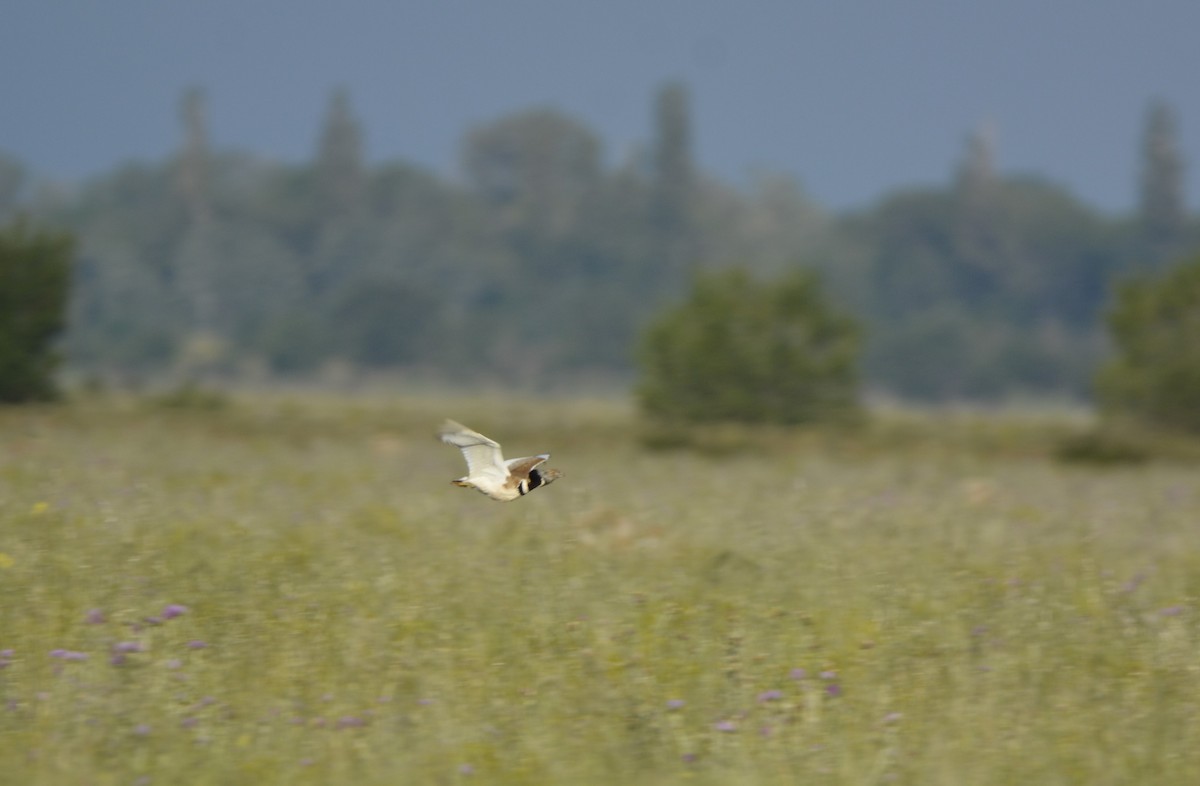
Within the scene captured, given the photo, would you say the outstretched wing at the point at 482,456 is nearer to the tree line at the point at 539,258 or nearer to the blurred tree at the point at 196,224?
the tree line at the point at 539,258

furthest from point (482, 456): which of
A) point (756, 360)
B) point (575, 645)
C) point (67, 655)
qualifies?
point (756, 360)

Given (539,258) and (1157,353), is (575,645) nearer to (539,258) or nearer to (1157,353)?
(1157,353)

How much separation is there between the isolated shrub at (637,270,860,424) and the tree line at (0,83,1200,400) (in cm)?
7849

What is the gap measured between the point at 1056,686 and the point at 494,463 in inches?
110

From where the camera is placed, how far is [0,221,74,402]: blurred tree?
101 feet

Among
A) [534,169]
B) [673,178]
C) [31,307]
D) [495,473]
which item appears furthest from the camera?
[534,169]

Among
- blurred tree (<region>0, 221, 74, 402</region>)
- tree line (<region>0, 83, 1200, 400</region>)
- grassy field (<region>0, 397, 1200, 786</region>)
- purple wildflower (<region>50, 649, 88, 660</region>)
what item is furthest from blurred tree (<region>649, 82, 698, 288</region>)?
purple wildflower (<region>50, 649, 88, 660</region>)

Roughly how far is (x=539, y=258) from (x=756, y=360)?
111036 millimetres

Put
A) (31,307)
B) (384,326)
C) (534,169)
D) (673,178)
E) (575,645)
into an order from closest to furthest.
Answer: (575,645) → (31,307) → (384,326) → (673,178) → (534,169)

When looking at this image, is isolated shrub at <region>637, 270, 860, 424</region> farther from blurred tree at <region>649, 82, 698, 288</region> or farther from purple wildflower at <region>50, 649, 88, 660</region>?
blurred tree at <region>649, 82, 698, 288</region>

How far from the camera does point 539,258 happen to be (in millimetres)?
148000

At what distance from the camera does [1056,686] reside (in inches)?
247

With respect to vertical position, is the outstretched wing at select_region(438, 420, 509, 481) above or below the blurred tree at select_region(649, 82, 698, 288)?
below

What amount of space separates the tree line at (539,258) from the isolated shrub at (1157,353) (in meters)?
78.1
